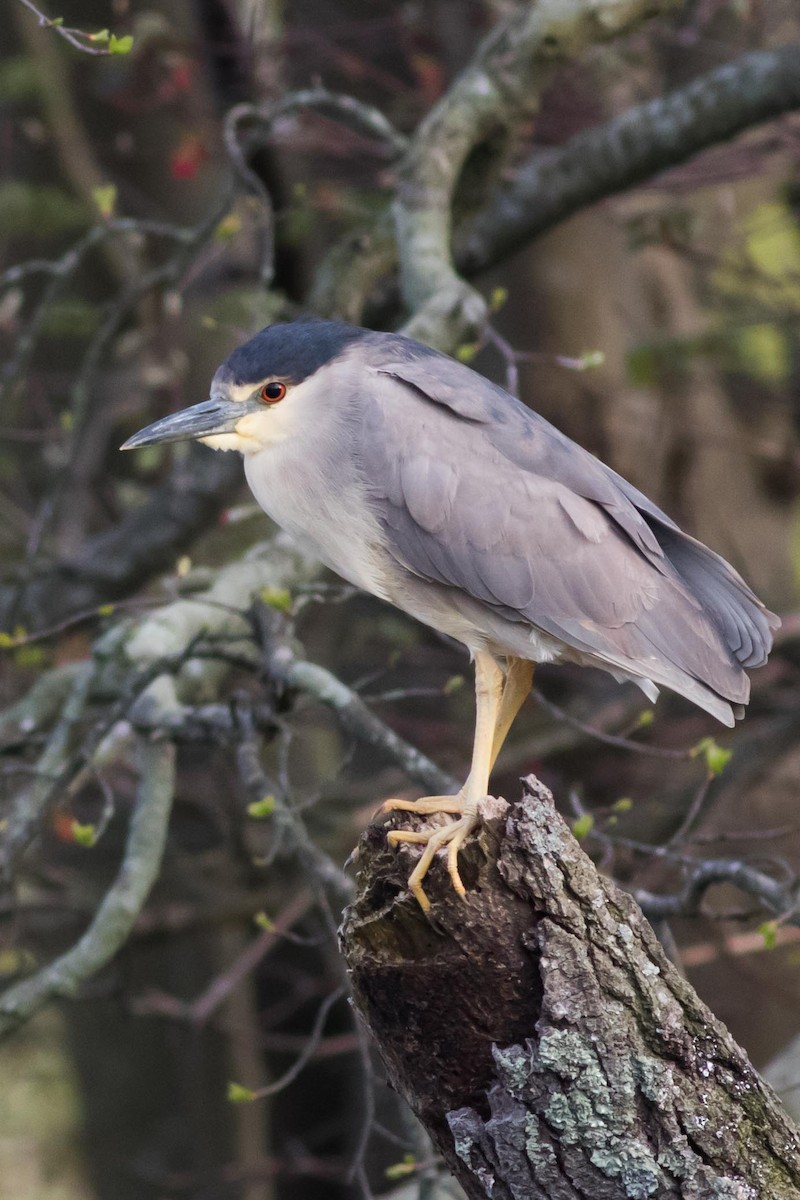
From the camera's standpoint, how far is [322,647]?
21.8 feet

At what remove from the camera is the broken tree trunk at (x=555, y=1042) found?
2.12m

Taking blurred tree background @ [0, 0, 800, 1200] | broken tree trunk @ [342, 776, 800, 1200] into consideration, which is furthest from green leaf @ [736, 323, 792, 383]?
broken tree trunk @ [342, 776, 800, 1200]

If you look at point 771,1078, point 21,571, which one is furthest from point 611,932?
point 21,571

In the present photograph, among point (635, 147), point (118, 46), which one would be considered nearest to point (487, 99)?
point (635, 147)

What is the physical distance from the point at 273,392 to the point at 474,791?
42.3 inches

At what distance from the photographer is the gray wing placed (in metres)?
3.10

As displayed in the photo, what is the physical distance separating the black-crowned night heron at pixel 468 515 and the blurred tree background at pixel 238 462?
148cm

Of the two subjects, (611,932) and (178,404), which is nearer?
(611,932)

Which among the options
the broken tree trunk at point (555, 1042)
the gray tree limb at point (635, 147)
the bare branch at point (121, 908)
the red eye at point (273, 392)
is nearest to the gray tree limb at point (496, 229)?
the gray tree limb at point (635, 147)

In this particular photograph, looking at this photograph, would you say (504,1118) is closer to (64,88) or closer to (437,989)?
(437,989)

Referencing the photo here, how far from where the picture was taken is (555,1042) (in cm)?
212

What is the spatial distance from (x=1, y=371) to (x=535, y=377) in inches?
106

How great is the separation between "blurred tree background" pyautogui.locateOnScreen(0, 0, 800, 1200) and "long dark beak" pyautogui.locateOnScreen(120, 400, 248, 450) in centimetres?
152

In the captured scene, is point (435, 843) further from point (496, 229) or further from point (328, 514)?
point (496, 229)
